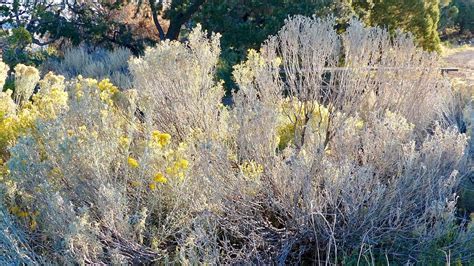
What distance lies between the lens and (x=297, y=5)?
38.0ft

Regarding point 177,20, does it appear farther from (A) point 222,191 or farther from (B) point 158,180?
(B) point 158,180

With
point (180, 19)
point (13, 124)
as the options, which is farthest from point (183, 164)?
point (180, 19)

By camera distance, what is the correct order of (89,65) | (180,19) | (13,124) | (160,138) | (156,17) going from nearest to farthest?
1. (160,138)
2. (13,124)
3. (89,65)
4. (180,19)
5. (156,17)

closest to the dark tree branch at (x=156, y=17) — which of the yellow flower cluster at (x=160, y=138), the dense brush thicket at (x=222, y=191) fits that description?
the dense brush thicket at (x=222, y=191)

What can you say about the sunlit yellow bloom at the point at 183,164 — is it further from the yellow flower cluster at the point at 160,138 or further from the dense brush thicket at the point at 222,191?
the yellow flower cluster at the point at 160,138

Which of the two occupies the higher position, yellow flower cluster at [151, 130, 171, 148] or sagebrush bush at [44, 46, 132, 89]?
yellow flower cluster at [151, 130, 171, 148]

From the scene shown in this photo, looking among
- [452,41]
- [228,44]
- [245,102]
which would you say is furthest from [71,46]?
[452,41]

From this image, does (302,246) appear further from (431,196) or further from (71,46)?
(71,46)

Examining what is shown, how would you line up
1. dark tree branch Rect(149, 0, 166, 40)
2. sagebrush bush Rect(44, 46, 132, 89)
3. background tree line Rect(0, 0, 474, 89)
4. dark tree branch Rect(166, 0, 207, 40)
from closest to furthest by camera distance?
sagebrush bush Rect(44, 46, 132, 89) → background tree line Rect(0, 0, 474, 89) → dark tree branch Rect(166, 0, 207, 40) → dark tree branch Rect(149, 0, 166, 40)

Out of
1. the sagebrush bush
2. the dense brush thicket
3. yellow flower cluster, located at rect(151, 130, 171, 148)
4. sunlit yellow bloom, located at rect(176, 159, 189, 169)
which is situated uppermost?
yellow flower cluster, located at rect(151, 130, 171, 148)

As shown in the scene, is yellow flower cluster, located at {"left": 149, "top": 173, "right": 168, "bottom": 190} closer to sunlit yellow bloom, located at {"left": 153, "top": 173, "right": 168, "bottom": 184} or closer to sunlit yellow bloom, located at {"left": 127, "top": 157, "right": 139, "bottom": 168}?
sunlit yellow bloom, located at {"left": 153, "top": 173, "right": 168, "bottom": 184}

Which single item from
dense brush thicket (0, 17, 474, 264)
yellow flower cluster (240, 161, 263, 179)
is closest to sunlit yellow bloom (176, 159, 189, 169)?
dense brush thicket (0, 17, 474, 264)

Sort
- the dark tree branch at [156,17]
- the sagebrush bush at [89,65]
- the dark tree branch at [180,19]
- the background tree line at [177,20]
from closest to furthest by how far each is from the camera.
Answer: the sagebrush bush at [89,65]
the background tree line at [177,20]
the dark tree branch at [180,19]
the dark tree branch at [156,17]

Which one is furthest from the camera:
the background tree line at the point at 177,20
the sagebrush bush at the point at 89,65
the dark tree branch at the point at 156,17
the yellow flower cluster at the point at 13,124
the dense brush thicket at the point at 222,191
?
the dark tree branch at the point at 156,17
